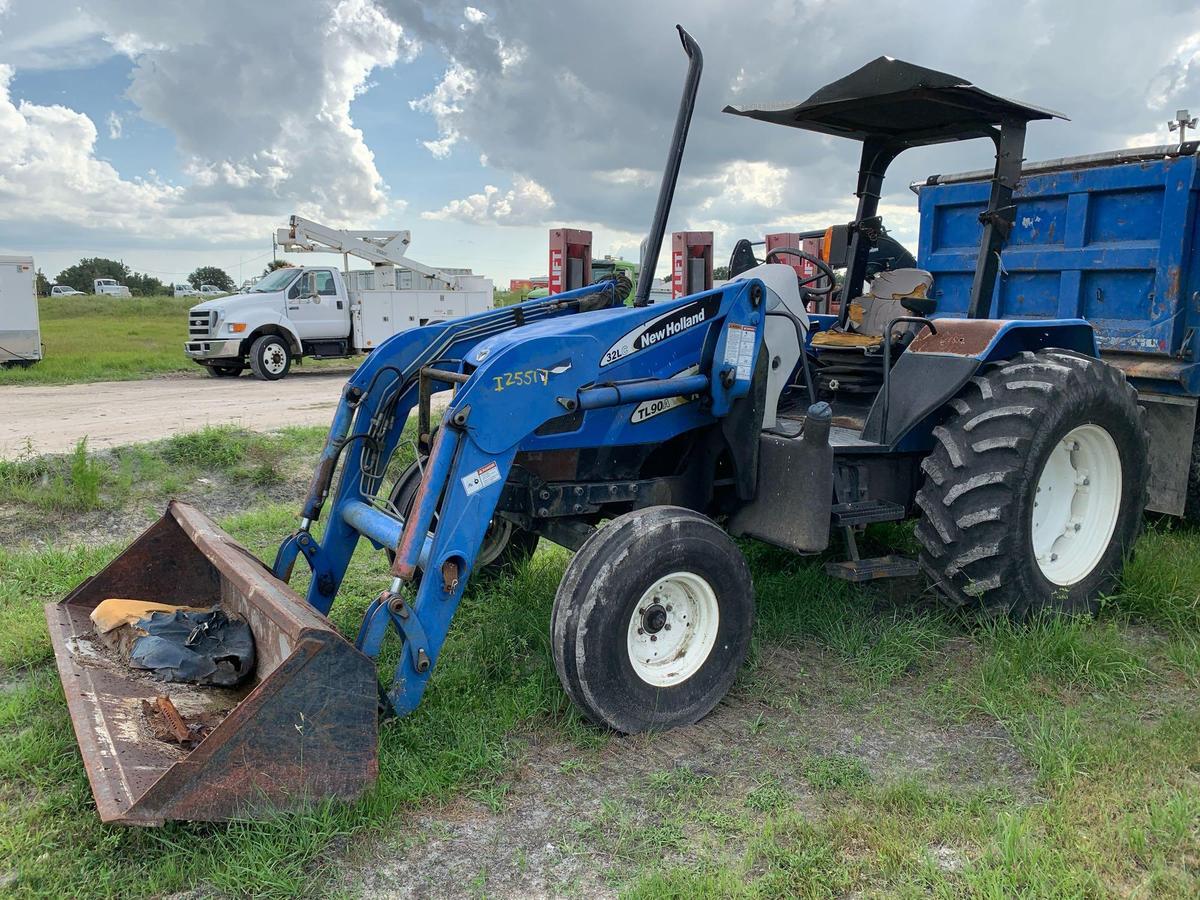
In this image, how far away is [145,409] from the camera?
12367mm

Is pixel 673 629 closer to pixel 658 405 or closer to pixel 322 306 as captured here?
pixel 658 405

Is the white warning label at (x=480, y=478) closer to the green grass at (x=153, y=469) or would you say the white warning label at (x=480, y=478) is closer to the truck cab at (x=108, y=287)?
the green grass at (x=153, y=469)

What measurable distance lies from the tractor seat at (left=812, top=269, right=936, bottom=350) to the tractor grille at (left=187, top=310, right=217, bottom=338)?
575 inches

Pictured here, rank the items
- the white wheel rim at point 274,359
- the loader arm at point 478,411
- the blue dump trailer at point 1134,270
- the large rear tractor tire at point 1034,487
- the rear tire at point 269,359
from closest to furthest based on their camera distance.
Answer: the loader arm at point 478,411, the large rear tractor tire at point 1034,487, the blue dump trailer at point 1134,270, the rear tire at point 269,359, the white wheel rim at point 274,359

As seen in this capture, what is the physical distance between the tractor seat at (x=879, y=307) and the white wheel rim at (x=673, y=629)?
6.65 feet

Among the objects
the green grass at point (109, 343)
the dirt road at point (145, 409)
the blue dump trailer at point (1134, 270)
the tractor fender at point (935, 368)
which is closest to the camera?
the tractor fender at point (935, 368)

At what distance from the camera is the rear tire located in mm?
17609

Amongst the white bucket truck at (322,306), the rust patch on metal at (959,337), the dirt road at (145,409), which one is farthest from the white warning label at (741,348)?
the white bucket truck at (322,306)

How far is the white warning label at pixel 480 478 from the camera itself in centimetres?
366

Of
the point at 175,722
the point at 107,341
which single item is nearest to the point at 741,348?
the point at 175,722

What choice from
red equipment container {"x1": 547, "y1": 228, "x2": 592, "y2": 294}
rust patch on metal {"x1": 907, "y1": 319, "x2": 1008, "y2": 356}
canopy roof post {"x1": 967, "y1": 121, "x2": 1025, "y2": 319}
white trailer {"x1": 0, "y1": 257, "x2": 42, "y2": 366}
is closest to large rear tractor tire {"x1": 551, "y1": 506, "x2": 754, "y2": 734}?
rust patch on metal {"x1": 907, "y1": 319, "x2": 1008, "y2": 356}

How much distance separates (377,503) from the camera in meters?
4.59

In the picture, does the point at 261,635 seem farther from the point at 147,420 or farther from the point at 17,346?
the point at 17,346

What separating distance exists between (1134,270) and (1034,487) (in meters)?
2.67
